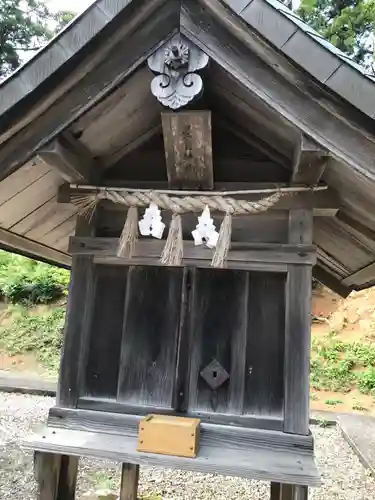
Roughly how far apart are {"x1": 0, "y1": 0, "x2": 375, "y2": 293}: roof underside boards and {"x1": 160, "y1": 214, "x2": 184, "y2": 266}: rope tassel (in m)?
0.56

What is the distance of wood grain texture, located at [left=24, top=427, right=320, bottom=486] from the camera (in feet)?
5.72

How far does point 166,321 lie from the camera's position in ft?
7.14

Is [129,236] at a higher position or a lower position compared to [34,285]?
lower

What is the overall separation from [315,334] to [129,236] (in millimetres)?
10044

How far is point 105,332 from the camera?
2.23m

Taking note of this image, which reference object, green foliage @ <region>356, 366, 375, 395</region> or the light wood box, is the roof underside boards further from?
green foliage @ <region>356, 366, 375, 395</region>

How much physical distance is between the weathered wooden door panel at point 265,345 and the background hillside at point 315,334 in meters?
7.13

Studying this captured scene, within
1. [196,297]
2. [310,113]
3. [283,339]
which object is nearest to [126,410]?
[196,297]

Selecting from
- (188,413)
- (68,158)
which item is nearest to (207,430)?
(188,413)

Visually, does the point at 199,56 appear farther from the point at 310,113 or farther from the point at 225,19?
the point at 310,113

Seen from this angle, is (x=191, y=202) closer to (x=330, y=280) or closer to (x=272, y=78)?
(x=272, y=78)

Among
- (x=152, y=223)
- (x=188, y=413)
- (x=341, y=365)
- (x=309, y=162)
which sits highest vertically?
(x=309, y=162)

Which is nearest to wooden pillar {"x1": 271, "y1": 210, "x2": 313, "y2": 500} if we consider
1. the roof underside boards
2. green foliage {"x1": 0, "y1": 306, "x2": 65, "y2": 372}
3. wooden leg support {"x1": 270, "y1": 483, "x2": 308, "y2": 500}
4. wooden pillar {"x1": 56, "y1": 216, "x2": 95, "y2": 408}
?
wooden leg support {"x1": 270, "y1": 483, "x2": 308, "y2": 500}

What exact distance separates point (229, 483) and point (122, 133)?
12.3ft
